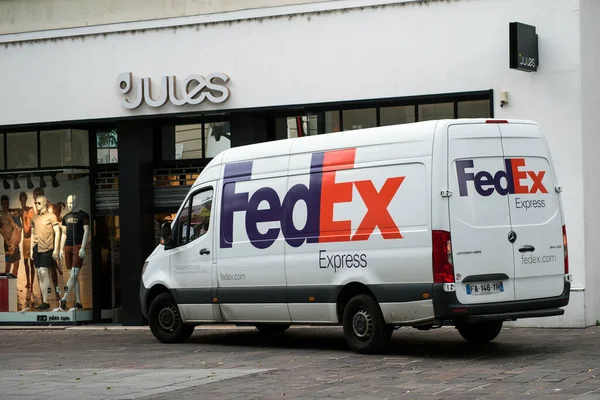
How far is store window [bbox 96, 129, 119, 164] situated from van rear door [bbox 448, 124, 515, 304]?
32.0ft

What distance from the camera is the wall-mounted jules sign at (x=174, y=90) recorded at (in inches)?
741

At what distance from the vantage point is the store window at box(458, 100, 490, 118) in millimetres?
17062

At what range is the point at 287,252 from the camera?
13781 millimetres

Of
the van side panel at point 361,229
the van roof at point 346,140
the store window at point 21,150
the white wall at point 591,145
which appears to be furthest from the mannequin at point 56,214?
→ the white wall at point 591,145

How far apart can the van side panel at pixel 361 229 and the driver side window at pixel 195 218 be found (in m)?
1.71

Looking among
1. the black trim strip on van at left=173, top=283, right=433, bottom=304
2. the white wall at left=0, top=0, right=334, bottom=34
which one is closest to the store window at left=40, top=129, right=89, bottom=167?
the white wall at left=0, top=0, right=334, bottom=34

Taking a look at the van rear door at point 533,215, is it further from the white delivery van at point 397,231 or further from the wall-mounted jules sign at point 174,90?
the wall-mounted jules sign at point 174,90

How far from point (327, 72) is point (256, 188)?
13.7ft

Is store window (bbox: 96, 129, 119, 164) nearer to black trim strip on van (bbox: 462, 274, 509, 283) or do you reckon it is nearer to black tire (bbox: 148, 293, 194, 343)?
black tire (bbox: 148, 293, 194, 343)

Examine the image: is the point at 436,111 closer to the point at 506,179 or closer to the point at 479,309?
the point at 506,179

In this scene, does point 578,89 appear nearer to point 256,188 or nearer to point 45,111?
point 256,188

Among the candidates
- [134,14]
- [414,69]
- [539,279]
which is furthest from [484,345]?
[134,14]

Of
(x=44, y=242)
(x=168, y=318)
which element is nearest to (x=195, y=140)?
(x=44, y=242)

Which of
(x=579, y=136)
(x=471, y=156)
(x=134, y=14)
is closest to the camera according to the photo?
(x=471, y=156)
